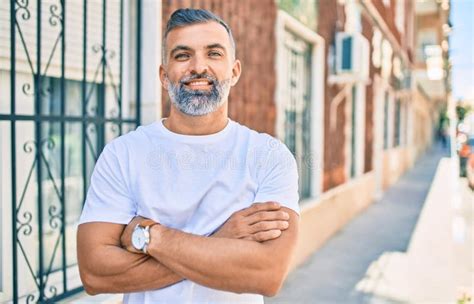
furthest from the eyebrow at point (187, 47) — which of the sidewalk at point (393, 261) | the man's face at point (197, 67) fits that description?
the sidewalk at point (393, 261)

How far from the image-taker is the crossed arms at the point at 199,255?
1.47 m

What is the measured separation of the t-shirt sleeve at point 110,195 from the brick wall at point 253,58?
2353 millimetres

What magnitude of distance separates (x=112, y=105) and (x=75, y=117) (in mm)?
436

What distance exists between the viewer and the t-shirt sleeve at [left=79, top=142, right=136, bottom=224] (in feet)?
5.13

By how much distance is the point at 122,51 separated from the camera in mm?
2982

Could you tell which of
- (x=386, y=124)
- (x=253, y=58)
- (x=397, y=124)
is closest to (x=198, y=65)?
(x=253, y=58)

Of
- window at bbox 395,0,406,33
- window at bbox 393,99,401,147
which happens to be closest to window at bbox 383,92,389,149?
window at bbox 393,99,401,147

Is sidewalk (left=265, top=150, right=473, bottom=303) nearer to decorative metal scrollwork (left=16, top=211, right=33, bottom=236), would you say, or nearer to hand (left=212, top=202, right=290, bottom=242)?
decorative metal scrollwork (left=16, top=211, right=33, bottom=236)

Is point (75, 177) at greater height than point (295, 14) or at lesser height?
lesser

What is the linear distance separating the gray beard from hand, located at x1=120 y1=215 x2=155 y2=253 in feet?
1.34

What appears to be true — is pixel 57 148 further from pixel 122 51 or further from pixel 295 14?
pixel 295 14

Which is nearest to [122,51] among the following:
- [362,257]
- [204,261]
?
[204,261]

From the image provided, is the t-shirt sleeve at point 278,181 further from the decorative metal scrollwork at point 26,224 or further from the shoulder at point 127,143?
the decorative metal scrollwork at point 26,224

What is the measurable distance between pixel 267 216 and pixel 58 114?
5.36ft
